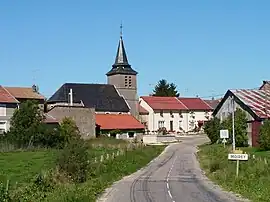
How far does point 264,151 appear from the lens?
177 feet

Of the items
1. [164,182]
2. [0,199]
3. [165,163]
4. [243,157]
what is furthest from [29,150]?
[0,199]

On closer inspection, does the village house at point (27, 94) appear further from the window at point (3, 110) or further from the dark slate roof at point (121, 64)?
the dark slate roof at point (121, 64)

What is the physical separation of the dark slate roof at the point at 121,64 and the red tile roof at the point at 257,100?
36067 millimetres

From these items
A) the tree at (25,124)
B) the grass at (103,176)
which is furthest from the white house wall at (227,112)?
the tree at (25,124)

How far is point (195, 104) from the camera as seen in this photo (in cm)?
11481

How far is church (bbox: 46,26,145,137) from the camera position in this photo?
87.4 m

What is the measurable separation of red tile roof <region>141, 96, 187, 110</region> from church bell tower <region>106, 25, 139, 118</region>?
14.0ft

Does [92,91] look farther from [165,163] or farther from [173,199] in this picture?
[173,199]

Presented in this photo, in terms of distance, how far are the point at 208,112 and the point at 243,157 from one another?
8276cm

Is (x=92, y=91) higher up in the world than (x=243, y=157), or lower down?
higher up

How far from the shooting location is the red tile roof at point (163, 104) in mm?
107100

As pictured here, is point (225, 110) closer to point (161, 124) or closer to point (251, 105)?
point (251, 105)

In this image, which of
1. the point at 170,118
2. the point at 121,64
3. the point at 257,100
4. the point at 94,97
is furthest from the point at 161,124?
the point at 257,100

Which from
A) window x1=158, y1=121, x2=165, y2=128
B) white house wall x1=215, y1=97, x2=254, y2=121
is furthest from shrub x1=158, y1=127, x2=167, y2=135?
white house wall x1=215, y1=97, x2=254, y2=121
